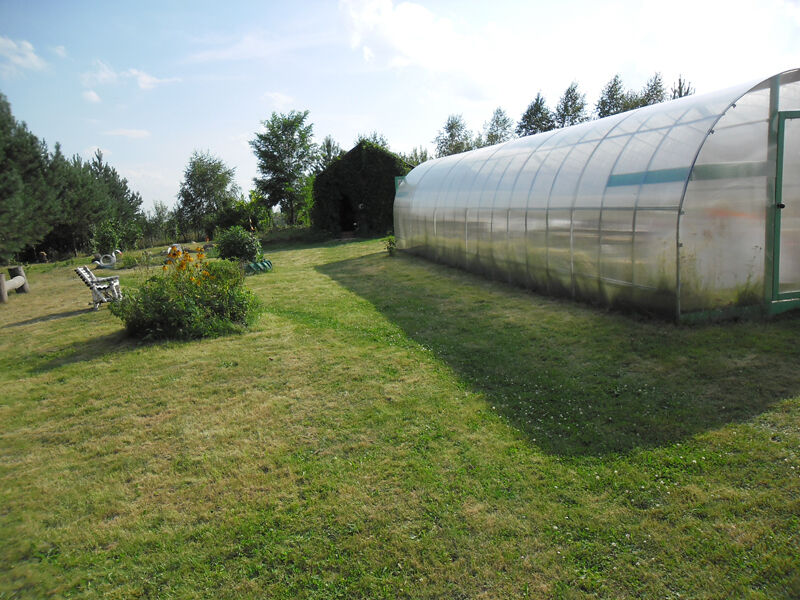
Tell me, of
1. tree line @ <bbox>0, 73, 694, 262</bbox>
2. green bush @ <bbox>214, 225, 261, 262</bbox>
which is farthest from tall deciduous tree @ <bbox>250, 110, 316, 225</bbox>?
green bush @ <bbox>214, 225, 261, 262</bbox>

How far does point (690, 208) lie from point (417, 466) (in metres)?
5.54

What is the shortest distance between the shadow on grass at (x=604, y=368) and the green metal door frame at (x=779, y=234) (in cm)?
37

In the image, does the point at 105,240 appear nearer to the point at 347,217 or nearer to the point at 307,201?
the point at 307,201

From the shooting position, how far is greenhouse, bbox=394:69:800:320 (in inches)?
275

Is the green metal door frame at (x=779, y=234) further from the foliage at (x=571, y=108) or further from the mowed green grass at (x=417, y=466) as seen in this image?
the foliage at (x=571, y=108)

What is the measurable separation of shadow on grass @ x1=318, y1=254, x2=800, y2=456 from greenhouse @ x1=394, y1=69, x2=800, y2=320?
510 millimetres

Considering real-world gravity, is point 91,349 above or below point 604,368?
above

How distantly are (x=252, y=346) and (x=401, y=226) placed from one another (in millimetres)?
12073

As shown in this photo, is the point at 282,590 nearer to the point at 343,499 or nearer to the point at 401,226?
the point at 343,499

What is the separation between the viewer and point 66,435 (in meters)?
5.39

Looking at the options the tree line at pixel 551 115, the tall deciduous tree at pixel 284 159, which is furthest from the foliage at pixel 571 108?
the tall deciduous tree at pixel 284 159

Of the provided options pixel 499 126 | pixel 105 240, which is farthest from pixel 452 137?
pixel 105 240

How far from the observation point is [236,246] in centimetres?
1658

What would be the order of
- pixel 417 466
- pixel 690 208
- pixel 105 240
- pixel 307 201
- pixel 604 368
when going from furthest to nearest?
pixel 307 201, pixel 105 240, pixel 690 208, pixel 604 368, pixel 417 466
